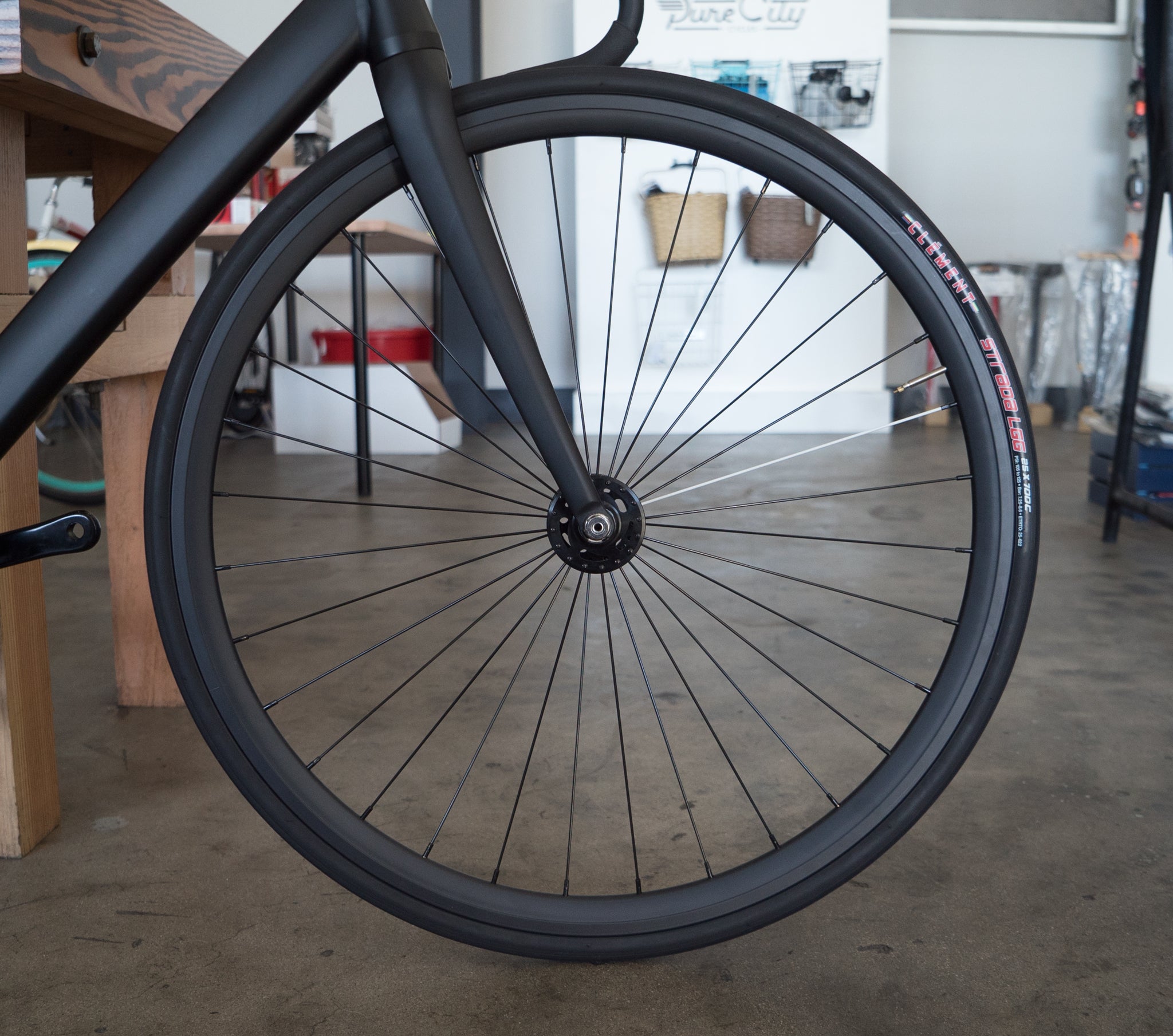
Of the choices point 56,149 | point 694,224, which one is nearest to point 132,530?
point 56,149

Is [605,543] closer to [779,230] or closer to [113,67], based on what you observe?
[113,67]

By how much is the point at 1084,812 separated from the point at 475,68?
4242mm

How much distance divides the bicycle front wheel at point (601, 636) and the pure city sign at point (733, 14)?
8.00ft

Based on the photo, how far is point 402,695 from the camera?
4.75 feet

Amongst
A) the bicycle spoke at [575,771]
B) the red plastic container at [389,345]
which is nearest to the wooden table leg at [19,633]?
the bicycle spoke at [575,771]

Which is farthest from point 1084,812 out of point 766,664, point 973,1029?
point 766,664

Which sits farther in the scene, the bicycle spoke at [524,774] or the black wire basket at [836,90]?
the black wire basket at [836,90]

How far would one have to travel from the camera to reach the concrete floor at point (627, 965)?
785 millimetres

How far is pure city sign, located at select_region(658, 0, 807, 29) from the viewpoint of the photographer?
14.3ft

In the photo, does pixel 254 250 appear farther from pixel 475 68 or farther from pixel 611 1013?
pixel 475 68

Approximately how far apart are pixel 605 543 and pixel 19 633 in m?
0.64

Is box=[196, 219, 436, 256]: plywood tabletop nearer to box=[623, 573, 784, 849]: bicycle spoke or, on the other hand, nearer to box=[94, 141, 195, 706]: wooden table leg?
box=[94, 141, 195, 706]: wooden table leg

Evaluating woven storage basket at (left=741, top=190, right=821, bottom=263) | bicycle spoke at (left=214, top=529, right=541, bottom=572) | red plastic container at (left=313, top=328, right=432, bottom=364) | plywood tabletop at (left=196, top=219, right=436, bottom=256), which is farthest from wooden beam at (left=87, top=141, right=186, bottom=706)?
woven storage basket at (left=741, top=190, right=821, bottom=263)

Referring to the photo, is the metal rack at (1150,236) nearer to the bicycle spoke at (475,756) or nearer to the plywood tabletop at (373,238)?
the bicycle spoke at (475,756)
